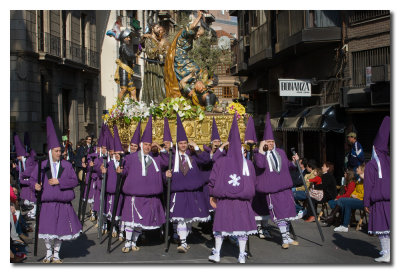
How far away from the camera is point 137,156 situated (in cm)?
747

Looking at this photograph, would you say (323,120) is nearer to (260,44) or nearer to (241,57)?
(260,44)

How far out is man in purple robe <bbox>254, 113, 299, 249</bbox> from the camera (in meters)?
7.52

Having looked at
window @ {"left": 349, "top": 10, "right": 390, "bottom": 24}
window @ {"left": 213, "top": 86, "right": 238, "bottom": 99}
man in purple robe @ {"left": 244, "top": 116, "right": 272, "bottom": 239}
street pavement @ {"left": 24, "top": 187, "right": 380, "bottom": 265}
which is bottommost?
street pavement @ {"left": 24, "top": 187, "right": 380, "bottom": 265}

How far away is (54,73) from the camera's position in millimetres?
19516

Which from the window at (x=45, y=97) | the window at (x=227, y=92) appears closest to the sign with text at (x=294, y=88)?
the window at (x=45, y=97)

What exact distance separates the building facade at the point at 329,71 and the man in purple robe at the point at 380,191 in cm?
521

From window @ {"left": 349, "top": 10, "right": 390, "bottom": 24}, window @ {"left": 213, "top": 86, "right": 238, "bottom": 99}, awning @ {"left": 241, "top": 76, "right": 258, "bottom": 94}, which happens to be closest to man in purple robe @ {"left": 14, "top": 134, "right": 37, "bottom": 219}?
window @ {"left": 349, "top": 10, "right": 390, "bottom": 24}

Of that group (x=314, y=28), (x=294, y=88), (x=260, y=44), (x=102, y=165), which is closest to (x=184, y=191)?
(x=102, y=165)

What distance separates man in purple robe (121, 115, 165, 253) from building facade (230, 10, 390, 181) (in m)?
6.58

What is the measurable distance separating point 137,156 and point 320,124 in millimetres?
7863

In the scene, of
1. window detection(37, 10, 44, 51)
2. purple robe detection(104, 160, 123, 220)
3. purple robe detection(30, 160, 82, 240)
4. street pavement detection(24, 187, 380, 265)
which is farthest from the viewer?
window detection(37, 10, 44, 51)

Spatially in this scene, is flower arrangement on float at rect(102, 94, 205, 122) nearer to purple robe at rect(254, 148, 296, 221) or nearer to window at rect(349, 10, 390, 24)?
purple robe at rect(254, 148, 296, 221)

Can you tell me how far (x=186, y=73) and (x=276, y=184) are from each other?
3786 millimetres

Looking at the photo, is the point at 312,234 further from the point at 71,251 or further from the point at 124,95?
the point at 124,95
